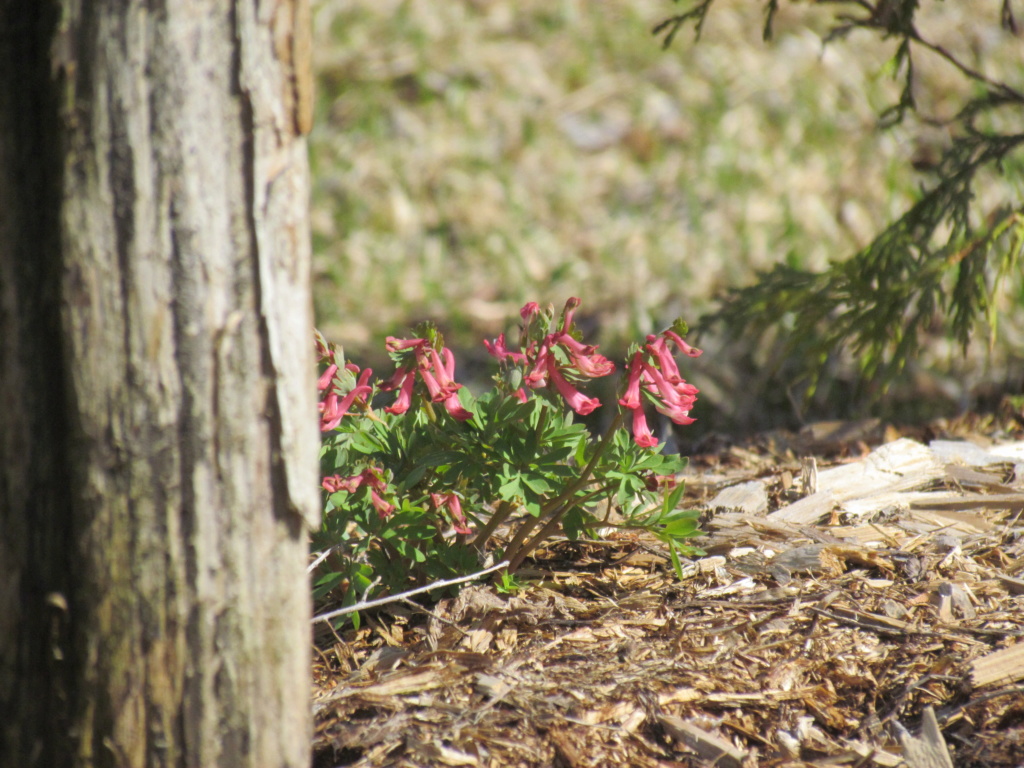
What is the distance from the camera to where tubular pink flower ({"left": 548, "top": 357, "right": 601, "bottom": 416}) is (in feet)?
6.63

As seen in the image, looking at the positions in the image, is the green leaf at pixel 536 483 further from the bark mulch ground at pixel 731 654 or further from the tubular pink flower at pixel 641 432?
the bark mulch ground at pixel 731 654

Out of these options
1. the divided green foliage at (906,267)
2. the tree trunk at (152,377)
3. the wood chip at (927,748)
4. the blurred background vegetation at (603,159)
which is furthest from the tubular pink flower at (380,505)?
the blurred background vegetation at (603,159)

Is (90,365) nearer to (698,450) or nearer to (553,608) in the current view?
(553,608)

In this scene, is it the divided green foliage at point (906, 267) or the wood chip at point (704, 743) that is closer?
the wood chip at point (704, 743)

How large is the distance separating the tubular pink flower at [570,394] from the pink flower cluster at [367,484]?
1.47 feet

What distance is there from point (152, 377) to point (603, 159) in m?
5.47

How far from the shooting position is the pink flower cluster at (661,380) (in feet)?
6.51

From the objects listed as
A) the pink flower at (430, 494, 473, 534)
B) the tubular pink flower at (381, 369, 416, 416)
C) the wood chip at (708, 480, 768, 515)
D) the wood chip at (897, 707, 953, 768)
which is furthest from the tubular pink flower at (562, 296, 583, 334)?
the wood chip at (708, 480, 768, 515)

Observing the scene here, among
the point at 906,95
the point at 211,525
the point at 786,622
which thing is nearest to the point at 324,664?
the point at 211,525

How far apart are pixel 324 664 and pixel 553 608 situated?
56 centimetres

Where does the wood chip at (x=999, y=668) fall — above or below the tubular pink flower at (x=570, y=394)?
below

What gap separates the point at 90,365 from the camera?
1344mm

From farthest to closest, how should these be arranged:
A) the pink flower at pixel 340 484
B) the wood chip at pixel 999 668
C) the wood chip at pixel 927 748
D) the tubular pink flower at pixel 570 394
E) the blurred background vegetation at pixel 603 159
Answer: the blurred background vegetation at pixel 603 159 → the pink flower at pixel 340 484 → the tubular pink flower at pixel 570 394 → the wood chip at pixel 999 668 → the wood chip at pixel 927 748

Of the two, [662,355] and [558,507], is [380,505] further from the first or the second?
[662,355]
